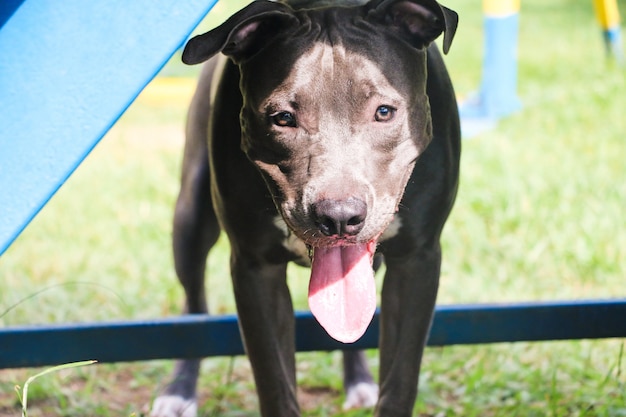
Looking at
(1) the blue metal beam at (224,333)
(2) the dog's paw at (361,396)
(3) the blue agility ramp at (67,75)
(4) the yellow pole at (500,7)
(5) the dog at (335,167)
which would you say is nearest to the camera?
(3) the blue agility ramp at (67,75)

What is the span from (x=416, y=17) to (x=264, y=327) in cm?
97

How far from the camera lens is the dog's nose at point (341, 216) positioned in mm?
2541

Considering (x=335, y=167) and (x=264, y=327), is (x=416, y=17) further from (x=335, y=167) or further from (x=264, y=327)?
(x=264, y=327)

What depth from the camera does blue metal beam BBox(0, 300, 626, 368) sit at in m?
3.50

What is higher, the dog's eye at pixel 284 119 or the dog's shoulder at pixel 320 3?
the dog's shoulder at pixel 320 3

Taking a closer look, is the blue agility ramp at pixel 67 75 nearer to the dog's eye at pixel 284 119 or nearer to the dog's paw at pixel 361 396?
the dog's eye at pixel 284 119

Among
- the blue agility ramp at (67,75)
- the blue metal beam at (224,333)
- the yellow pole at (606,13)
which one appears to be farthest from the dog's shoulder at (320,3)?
the yellow pole at (606,13)

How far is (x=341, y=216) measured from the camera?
8.34ft

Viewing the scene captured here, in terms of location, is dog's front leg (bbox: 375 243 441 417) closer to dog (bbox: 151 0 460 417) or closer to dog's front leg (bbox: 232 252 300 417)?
dog (bbox: 151 0 460 417)

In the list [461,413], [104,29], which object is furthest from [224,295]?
[104,29]

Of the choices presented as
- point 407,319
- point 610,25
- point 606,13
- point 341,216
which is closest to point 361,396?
point 407,319

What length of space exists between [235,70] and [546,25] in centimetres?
1053

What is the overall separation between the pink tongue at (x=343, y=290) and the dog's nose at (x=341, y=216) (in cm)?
18

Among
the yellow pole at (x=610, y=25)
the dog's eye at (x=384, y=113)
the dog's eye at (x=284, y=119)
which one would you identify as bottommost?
the yellow pole at (x=610, y=25)
